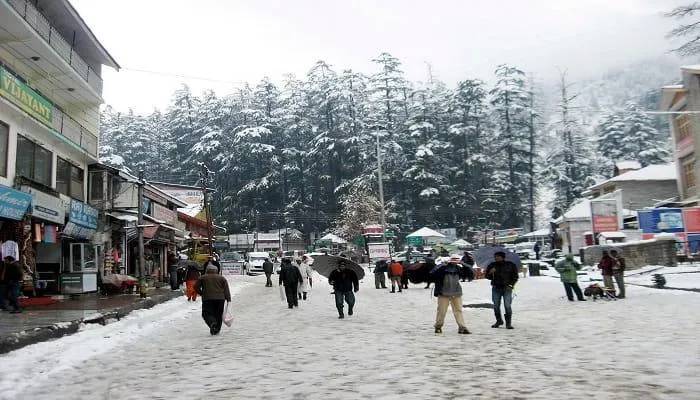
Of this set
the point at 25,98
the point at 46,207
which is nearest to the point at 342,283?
the point at 46,207

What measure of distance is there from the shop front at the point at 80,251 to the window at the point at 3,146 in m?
3.96

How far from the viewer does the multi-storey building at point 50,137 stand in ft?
57.0

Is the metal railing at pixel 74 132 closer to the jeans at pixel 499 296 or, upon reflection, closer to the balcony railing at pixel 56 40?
the balcony railing at pixel 56 40

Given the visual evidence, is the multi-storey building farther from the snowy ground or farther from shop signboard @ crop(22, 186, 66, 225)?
the snowy ground

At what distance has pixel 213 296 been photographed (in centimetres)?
1173

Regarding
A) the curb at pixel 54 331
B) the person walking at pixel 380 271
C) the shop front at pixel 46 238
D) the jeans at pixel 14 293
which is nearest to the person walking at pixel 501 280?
the curb at pixel 54 331

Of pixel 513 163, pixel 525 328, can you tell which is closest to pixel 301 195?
pixel 513 163

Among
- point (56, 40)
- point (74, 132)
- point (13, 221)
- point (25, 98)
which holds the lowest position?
point (13, 221)

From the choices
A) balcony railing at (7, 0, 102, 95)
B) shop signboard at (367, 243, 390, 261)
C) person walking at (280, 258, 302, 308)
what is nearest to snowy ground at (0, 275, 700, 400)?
person walking at (280, 258, 302, 308)

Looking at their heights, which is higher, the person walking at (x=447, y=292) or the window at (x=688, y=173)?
the window at (x=688, y=173)

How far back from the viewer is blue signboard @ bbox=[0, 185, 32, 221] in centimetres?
1594

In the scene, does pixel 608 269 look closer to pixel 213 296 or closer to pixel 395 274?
pixel 395 274

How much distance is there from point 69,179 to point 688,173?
1412 inches

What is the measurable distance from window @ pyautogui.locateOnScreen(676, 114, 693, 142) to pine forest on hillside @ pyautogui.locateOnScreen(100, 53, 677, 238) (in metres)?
30.9
